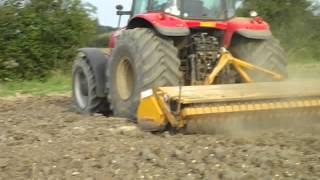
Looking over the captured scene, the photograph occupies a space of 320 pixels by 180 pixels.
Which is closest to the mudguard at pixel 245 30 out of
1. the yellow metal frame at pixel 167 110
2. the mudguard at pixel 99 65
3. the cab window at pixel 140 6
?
the cab window at pixel 140 6

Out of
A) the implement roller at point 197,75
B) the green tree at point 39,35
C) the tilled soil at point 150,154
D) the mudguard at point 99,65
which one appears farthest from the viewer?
the green tree at point 39,35

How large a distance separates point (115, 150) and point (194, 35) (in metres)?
2.63

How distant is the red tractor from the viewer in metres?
6.78

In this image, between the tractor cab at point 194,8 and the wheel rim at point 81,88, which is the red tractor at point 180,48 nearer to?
the tractor cab at point 194,8

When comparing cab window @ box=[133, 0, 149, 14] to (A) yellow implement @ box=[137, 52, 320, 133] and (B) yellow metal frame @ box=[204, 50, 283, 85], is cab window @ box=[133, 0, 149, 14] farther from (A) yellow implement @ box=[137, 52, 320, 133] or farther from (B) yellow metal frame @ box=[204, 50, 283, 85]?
(A) yellow implement @ box=[137, 52, 320, 133]

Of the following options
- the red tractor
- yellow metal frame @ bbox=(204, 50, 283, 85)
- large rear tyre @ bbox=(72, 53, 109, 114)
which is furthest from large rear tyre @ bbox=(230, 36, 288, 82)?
large rear tyre @ bbox=(72, 53, 109, 114)

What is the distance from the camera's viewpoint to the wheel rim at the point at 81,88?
913 cm

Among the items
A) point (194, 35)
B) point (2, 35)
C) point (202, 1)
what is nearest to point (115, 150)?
point (194, 35)

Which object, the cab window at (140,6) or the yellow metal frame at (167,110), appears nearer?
the yellow metal frame at (167,110)

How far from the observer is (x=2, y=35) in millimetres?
16391

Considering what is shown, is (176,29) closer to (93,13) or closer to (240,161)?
(240,161)

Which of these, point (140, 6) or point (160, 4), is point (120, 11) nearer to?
point (140, 6)

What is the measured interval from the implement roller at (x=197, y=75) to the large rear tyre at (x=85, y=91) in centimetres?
2

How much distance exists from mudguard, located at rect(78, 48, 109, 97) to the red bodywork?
116cm
